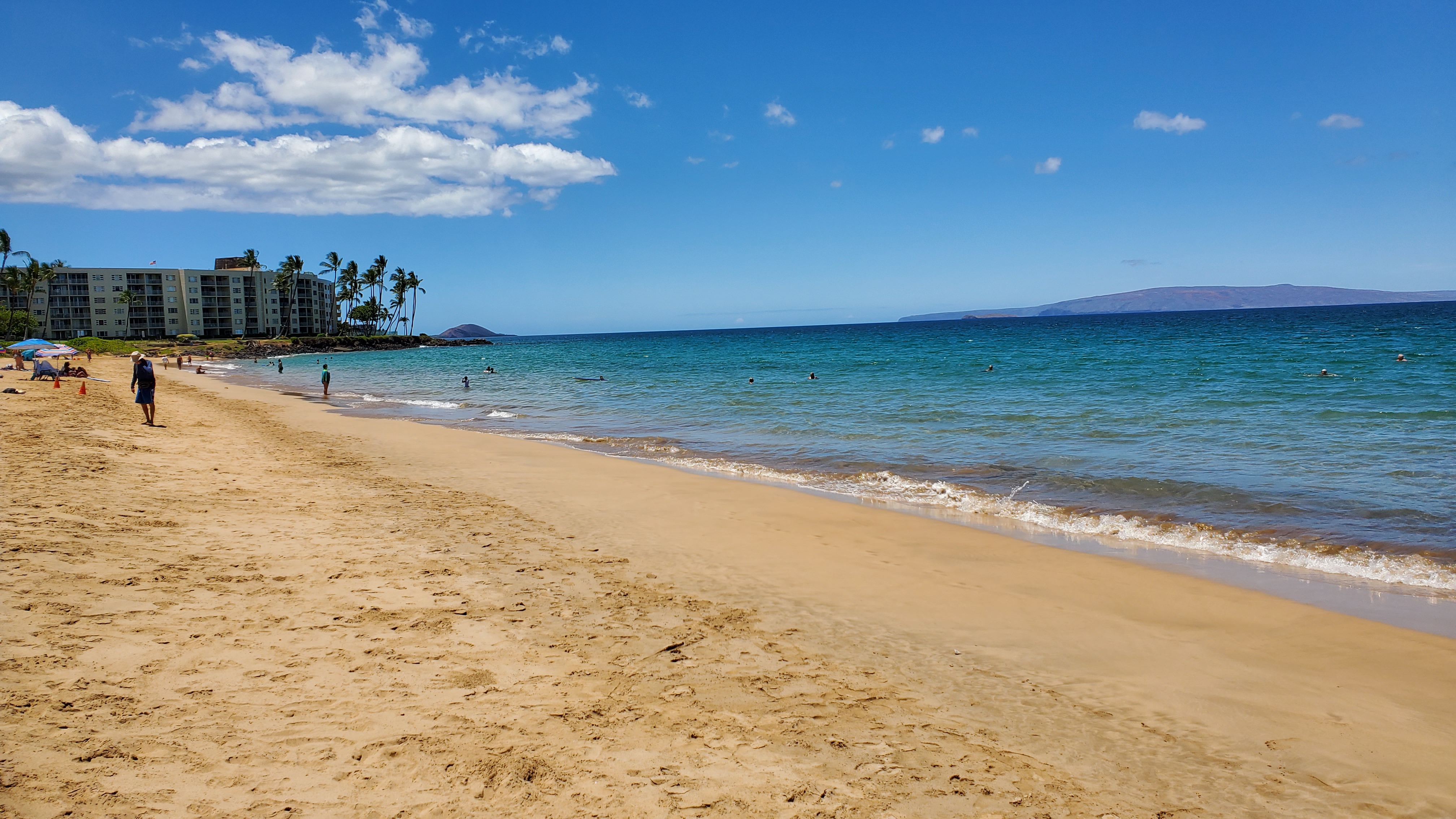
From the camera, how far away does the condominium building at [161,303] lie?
10275cm

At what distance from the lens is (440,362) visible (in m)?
74.3

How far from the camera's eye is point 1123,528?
32.3 feet

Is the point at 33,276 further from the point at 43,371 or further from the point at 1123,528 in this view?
the point at 1123,528

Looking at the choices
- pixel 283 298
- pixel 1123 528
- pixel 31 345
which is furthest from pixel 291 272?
pixel 1123 528

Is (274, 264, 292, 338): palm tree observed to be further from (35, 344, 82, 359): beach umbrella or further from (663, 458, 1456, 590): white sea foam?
(663, 458, 1456, 590): white sea foam

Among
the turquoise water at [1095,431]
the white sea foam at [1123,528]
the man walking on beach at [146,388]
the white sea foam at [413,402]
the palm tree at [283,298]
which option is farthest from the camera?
the palm tree at [283,298]

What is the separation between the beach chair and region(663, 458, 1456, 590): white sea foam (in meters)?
27.0

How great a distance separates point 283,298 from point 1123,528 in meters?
136

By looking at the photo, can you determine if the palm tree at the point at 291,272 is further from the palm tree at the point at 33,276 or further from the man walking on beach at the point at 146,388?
the man walking on beach at the point at 146,388

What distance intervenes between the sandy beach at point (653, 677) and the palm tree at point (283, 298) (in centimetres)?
11853

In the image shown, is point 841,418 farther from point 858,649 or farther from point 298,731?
point 298,731

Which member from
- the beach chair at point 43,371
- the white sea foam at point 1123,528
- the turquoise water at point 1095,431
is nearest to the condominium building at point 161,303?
the turquoise water at point 1095,431

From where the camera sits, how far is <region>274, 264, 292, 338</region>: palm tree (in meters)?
111

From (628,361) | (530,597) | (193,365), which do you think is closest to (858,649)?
(530,597)
